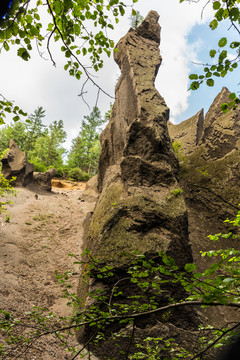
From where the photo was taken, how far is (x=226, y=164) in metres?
9.77

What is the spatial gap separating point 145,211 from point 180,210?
1123 mm

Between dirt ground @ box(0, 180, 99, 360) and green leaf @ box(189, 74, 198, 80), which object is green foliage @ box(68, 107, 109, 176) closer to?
dirt ground @ box(0, 180, 99, 360)

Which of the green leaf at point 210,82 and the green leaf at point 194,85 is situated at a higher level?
the green leaf at point 210,82

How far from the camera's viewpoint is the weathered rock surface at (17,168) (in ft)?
46.5

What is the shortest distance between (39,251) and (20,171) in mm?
7610

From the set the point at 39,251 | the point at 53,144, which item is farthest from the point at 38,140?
the point at 39,251

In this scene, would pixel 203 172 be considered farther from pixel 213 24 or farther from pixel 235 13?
pixel 235 13

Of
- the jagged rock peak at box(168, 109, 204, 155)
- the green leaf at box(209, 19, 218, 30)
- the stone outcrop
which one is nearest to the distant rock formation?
the stone outcrop

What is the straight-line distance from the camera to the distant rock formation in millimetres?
14227

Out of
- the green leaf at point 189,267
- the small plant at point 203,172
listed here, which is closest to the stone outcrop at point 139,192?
the small plant at point 203,172

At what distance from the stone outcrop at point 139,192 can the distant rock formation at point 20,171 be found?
5737 mm

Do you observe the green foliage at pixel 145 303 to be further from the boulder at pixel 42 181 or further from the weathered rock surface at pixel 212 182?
the boulder at pixel 42 181

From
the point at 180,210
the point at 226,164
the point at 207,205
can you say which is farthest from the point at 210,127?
the point at 180,210

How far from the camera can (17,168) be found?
47.3 feet
